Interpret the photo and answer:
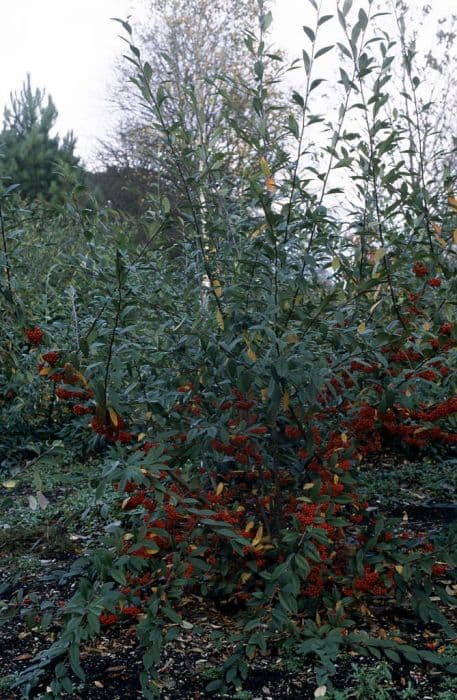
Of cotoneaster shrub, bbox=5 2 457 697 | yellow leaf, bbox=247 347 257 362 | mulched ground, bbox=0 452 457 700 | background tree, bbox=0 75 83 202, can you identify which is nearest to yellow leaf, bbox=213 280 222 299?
cotoneaster shrub, bbox=5 2 457 697

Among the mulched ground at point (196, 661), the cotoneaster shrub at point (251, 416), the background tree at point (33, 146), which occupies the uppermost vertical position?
the background tree at point (33, 146)

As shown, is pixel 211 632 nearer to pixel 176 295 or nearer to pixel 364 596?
pixel 364 596

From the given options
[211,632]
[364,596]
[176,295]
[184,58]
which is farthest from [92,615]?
[184,58]

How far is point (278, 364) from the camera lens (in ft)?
7.27

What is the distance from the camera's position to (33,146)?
14664 mm

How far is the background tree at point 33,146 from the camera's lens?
14.2 metres

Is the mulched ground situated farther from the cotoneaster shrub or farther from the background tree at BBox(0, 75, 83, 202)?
the background tree at BBox(0, 75, 83, 202)

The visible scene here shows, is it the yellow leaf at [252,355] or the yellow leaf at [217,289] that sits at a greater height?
the yellow leaf at [217,289]

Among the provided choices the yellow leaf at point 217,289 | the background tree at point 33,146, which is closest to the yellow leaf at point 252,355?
the yellow leaf at point 217,289

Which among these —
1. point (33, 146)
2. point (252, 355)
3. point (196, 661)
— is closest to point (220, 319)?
point (252, 355)

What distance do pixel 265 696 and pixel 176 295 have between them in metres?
1.59

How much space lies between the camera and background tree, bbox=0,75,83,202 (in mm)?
14241

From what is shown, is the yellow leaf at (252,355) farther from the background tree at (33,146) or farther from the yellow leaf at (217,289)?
the background tree at (33,146)

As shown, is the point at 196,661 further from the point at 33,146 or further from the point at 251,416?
the point at 33,146
